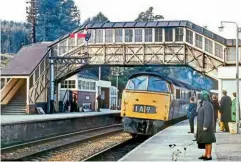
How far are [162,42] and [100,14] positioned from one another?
2459 inches

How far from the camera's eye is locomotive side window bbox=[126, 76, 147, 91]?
21.6 metres

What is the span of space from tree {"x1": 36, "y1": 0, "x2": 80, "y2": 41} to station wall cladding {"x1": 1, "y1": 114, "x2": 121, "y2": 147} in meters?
56.8

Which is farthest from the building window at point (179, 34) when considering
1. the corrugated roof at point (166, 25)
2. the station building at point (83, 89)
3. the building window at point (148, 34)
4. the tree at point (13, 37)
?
the tree at point (13, 37)

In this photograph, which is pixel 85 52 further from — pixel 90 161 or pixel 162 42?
pixel 90 161

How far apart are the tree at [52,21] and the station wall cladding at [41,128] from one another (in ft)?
186

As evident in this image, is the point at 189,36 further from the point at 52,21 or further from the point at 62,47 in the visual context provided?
the point at 52,21

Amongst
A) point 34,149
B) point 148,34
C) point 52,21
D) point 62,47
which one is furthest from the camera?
point 52,21

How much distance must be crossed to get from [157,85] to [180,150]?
7.79 metres

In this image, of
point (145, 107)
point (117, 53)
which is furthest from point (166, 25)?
point (145, 107)

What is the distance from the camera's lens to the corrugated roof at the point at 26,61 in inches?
1480

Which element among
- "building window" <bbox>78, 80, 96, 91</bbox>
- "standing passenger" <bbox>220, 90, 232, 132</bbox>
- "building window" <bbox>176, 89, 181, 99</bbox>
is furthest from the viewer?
"building window" <bbox>78, 80, 96, 91</bbox>

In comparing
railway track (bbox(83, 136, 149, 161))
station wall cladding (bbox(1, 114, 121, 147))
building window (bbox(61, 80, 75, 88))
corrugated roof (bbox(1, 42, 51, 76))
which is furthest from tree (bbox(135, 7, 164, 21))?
railway track (bbox(83, 136, 149, 161))

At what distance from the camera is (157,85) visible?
71.5 ft

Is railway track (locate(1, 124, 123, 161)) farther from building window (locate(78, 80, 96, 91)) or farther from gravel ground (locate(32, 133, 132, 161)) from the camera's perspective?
building window (locate(78, 80, 96, 91))
